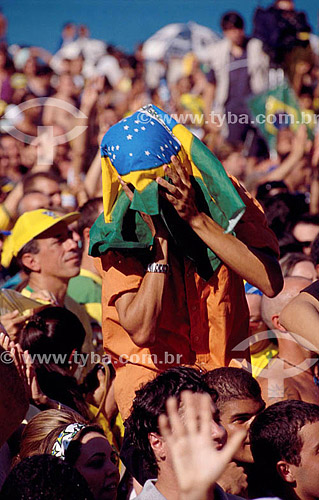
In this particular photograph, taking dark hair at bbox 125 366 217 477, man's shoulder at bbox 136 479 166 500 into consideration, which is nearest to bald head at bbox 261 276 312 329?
dark hair at bbox 125 366 217 477

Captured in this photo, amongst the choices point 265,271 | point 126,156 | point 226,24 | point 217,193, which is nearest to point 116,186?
point 126,156

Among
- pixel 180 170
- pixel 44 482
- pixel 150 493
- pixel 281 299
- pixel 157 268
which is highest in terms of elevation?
pixel 180 170

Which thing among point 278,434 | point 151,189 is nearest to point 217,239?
point 151,189

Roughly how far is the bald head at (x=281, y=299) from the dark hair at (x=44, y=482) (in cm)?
218

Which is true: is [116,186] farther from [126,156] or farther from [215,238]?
[215,238]

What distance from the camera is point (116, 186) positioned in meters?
2.87

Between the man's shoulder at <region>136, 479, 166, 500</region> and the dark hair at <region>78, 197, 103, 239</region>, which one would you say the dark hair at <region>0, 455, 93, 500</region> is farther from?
the dark hair at <region>78, 197, 103, 239</region>

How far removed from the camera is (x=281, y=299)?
159 inches

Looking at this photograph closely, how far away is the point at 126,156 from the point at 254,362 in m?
1.86

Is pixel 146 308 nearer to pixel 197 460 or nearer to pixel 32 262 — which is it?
pixel 197 460

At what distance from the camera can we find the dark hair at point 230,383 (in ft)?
9.43

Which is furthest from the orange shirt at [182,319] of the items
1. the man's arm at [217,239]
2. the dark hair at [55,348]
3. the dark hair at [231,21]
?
the dark hair at [231,21]

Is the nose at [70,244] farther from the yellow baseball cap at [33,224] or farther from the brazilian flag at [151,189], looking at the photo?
the brazilian flag at [151,189]

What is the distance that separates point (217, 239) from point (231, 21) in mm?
6567
